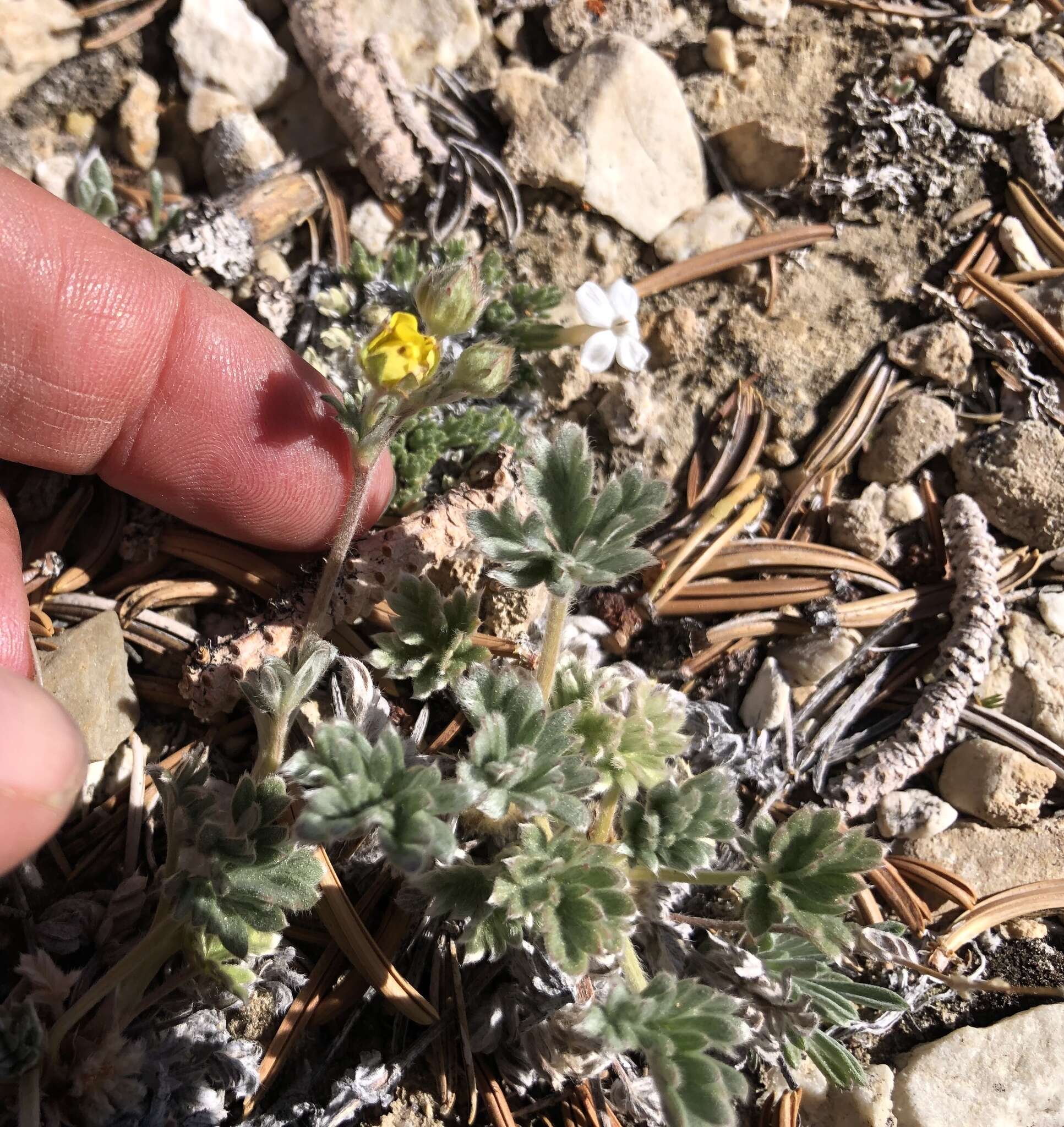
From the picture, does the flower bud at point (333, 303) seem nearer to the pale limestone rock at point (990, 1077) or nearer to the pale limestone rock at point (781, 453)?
the pale limestone rock at point (781, 453)

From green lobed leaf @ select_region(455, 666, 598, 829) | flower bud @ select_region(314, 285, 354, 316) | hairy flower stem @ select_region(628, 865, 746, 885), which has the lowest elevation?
hairy flower stem @ select_region(628, 865, 746, 885)

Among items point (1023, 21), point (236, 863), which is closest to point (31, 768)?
point (236, 863)

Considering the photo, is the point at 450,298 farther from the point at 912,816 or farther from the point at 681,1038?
the point at 912,816

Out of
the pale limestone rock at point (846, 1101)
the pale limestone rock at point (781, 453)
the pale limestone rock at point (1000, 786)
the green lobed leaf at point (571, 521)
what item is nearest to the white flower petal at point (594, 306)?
the pale limestone rock at point (781, 453)

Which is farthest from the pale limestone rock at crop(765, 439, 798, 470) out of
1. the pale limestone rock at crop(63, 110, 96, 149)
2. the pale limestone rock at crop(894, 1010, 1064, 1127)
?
the pale limestone rock at crop(63, 110, 96, 149)

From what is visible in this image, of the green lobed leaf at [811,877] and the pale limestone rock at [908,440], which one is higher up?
the pale limestone rock at [908,440]

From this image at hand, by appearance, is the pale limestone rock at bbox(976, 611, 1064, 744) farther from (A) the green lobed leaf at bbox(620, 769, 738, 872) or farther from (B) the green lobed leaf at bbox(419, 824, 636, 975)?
(B) the green lobed leaf at bbox(419, 824, 636, 975)

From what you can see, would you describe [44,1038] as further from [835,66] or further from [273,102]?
[835,66]
